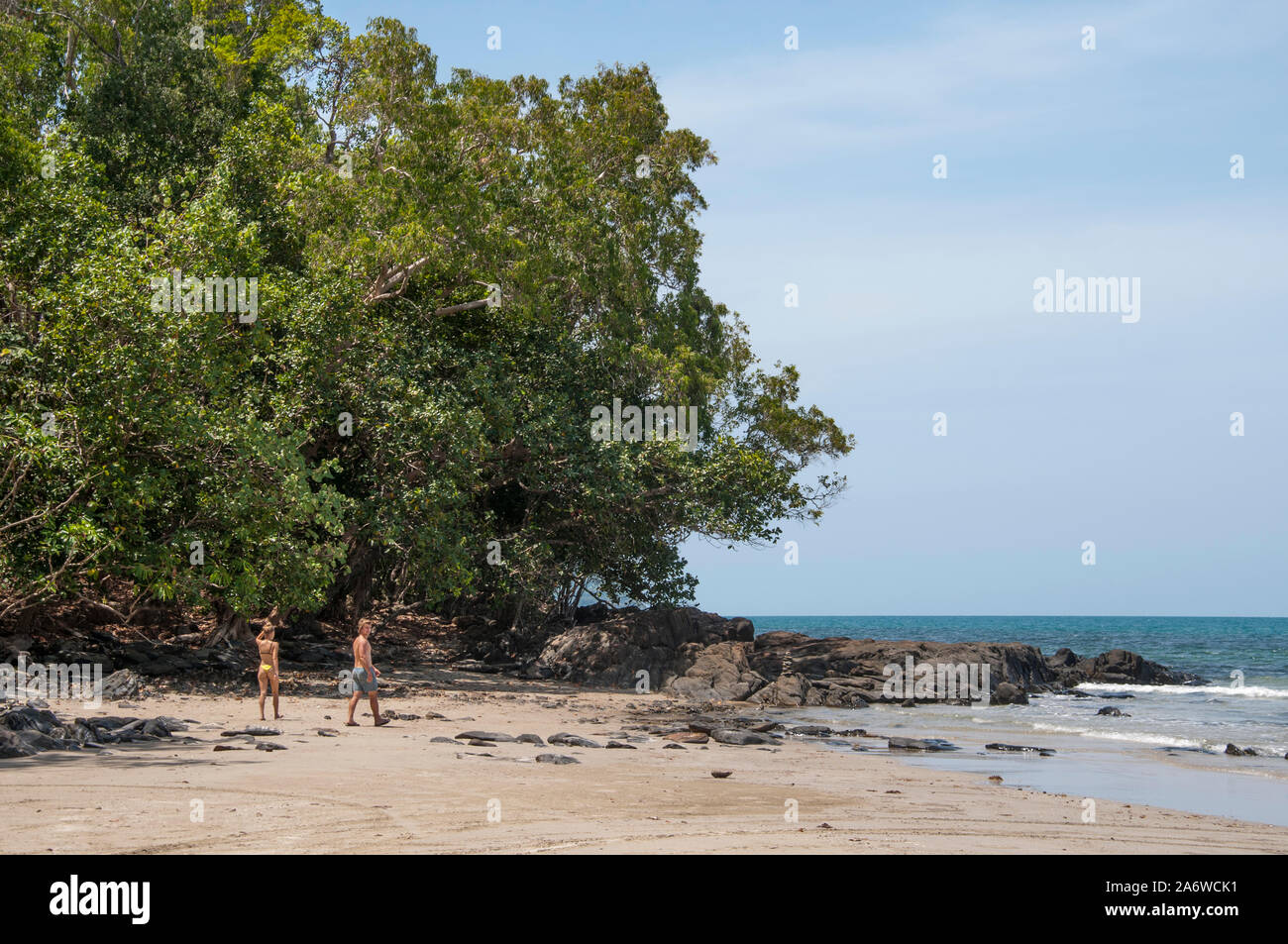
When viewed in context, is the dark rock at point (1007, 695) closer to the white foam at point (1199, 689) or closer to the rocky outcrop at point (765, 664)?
the rocky outcrop at point (765, 664)

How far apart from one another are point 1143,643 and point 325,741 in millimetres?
76632

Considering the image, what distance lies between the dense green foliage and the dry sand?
3.96 meters

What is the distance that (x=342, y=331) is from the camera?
893 inches

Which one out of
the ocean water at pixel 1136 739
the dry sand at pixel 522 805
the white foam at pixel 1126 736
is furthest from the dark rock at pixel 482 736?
the white foam at pixel 1126 736

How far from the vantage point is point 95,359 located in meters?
15.1

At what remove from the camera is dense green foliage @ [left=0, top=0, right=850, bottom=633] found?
1576 cm

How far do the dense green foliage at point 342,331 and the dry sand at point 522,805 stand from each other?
396cm

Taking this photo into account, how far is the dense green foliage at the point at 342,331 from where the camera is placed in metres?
15.8

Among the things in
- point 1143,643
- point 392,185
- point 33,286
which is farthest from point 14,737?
point 1143,643

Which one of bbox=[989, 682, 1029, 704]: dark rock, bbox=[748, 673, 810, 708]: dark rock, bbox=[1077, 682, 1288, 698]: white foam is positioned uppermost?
bbox=[748, 673, 810, 708]: dark rock

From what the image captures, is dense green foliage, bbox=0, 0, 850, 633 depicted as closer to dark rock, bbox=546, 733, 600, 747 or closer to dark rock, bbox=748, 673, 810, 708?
dark rock, bbox=748, 673, 810, 708

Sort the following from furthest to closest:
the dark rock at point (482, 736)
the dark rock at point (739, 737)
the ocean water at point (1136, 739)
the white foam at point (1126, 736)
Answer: the white foam at point (1126, 736)
the dark rock at point (739, 737)
the dark rock at point (482, 736)
the ocean water at point (1136, 739)

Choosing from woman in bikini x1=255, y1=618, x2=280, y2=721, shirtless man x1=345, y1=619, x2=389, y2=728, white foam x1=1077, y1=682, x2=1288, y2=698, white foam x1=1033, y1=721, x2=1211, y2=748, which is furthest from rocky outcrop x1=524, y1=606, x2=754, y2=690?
white foam x1=1077, y1=682, x2=1288, y2=698
